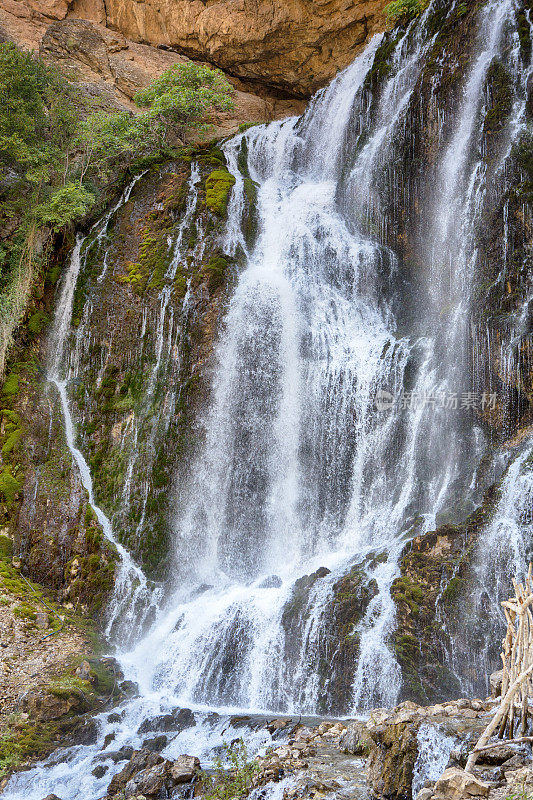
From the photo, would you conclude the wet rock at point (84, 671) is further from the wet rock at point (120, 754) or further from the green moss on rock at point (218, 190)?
the green moss on rock at point (218, 190)

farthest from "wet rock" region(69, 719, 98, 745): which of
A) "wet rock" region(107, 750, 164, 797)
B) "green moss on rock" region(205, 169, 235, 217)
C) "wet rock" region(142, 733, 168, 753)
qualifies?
"green moss on rock" region(205, 169, 235, 217)

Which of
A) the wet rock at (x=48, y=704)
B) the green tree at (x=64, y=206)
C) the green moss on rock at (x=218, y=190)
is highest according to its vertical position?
the green moss on rock at (x=218, y=190)

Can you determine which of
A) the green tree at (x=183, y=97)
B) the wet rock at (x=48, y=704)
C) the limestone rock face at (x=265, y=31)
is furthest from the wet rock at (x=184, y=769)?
A: the limestone rock face at (x=265, y=31)

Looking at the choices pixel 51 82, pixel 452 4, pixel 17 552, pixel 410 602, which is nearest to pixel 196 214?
pixel 51 82

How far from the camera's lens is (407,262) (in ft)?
Answer: 48.5

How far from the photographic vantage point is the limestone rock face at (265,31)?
70.6 feet

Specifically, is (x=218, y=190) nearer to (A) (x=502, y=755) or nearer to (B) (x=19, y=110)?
(B) (x=19, y=110)

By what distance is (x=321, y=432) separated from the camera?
12703 mm

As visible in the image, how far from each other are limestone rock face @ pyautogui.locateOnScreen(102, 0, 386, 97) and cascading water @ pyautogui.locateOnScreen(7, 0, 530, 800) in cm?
582

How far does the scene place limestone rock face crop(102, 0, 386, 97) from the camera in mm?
21516

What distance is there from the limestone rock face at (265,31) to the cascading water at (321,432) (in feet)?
19.1

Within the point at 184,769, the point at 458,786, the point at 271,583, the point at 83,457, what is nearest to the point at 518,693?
the point at 458,786

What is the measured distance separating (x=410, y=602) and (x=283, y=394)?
17.9 ft

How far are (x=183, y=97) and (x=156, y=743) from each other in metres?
17.8
